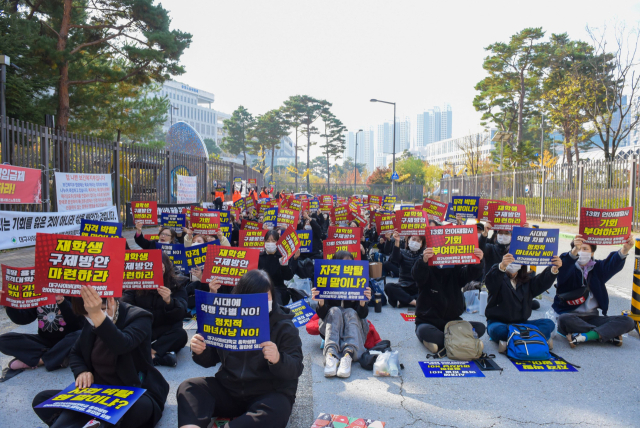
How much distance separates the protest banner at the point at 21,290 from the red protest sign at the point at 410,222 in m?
6.21

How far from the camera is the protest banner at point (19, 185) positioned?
937 cm

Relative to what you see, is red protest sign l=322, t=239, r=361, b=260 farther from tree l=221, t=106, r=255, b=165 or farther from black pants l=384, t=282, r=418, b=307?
tree l=221, t=106, r=255, b=165

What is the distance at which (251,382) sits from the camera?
345 centimetres

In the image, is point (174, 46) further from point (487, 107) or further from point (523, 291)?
point (487, 107)

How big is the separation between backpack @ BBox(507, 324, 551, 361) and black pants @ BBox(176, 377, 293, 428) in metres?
3.08

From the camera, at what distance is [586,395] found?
437cm

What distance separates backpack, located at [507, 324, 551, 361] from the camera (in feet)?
17.1

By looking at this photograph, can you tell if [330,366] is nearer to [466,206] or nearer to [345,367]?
[345,367]

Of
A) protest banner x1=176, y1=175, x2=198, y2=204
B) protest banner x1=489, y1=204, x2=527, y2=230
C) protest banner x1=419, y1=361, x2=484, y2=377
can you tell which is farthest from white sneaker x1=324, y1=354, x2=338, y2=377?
protest banner x1=176, y1=175, x2=198, y2=204

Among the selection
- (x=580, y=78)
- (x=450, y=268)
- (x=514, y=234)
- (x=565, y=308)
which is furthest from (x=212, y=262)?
(x=580, y=78)

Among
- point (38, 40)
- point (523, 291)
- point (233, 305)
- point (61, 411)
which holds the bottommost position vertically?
point (61, 411)

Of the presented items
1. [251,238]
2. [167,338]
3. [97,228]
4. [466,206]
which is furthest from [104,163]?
[167,338]

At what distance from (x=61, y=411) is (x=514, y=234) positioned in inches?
194

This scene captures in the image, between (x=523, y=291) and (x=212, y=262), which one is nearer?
(x=212, y=262)
